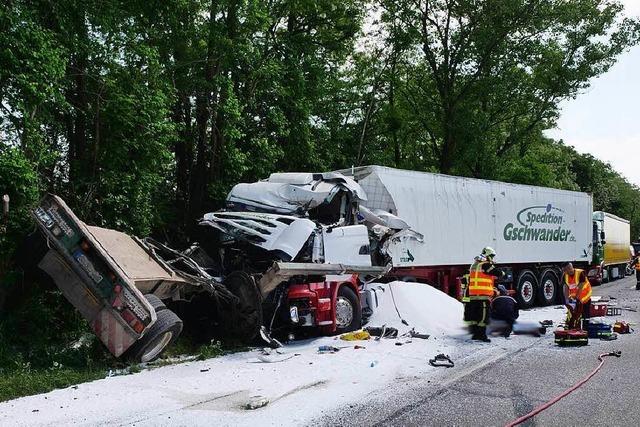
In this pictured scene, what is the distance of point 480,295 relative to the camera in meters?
9.37

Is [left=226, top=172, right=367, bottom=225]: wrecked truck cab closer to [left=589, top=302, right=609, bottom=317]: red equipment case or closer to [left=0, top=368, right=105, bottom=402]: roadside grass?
[left=0, top=368, right=105, bottom=402]: roadside grass

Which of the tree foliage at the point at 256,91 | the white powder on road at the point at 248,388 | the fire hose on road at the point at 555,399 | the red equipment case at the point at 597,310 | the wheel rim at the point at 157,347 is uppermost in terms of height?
the tree foliage at the point at 256,91

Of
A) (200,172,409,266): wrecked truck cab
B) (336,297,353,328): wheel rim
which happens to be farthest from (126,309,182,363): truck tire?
(336,297,353,328): wheel rim

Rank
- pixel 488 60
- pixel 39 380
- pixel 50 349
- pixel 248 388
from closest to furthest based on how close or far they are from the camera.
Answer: pixel 39 380
pixel 248 388
pixel 50 349
pixel 488 60

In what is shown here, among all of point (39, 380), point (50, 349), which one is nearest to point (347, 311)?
point (50, 349)

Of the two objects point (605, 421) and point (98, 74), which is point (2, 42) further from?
point (605, 421)

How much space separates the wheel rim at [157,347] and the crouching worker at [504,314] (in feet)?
18.1

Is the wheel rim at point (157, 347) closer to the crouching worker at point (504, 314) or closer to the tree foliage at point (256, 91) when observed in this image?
the tree foliage at point (256, 91)

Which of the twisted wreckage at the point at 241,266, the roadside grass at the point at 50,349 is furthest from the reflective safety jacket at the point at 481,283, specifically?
the roadside grass at the point at 50,349

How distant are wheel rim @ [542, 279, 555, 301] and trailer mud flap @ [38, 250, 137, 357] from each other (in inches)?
474

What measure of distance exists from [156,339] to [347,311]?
3627mm

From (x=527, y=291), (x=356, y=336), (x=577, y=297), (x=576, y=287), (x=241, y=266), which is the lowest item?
(x=356, y=336)

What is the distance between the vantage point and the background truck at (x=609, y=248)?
2061cm

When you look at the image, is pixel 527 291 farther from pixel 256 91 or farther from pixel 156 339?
pixel 156 339
